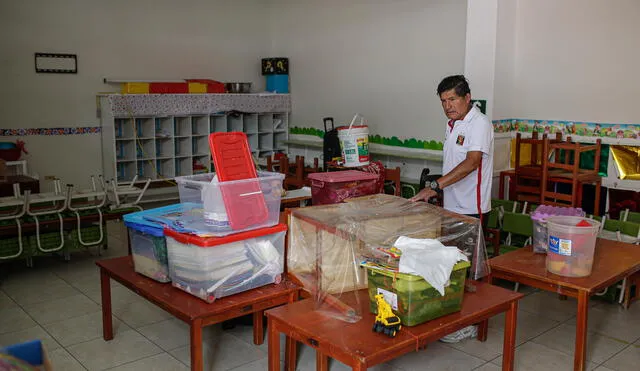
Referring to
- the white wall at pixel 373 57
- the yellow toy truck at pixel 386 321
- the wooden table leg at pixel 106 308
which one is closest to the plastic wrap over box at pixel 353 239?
the yellow toy truck at pixel 386 321

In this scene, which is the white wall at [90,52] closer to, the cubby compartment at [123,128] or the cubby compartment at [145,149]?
the cubby compartment at [123,128]

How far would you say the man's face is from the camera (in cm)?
417

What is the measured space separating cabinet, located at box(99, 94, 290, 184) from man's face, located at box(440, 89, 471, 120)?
515 cm

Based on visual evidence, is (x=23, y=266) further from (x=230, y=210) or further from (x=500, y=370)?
(x=500, y=370)

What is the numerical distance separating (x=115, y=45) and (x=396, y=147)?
4110 mm

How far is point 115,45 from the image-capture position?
8398 mm

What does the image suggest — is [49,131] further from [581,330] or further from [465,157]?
[581,330]

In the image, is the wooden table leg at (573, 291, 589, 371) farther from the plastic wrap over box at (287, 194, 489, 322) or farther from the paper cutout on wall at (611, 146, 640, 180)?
the paper cutout on wall at (611, 146, 640, 180)

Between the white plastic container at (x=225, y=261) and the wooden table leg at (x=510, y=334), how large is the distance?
1.28 meters

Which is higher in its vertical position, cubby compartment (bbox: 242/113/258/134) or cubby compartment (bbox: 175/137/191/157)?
cubby compartment (bbox: 242/113/258/134)

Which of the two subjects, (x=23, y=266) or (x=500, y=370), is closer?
(x=500, y=370)

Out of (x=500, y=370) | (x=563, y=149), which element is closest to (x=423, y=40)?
(x=563, y=149)

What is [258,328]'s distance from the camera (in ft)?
13.3

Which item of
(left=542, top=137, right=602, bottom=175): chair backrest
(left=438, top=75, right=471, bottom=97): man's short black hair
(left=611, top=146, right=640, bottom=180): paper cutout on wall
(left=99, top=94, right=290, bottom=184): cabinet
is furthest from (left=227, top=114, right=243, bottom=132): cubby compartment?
(left=438, top=75, right=471, bottom=97): man's short black hair
